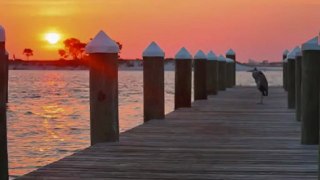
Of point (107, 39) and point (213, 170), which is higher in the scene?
point (107, 39)

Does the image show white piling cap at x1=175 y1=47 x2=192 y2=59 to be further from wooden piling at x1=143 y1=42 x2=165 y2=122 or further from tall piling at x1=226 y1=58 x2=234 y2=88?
tall piling at x1=226 y1=58 x2=234 y2=88

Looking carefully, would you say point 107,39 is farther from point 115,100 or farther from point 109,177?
point 109,177

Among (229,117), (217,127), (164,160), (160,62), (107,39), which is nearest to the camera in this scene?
(164,160)

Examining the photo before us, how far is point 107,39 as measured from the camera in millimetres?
8609

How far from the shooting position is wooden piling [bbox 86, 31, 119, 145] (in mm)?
8562

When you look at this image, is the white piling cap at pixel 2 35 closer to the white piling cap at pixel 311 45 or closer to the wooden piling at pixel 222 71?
the white piling cap at pixel 311 45

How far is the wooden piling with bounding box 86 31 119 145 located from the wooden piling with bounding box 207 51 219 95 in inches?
494

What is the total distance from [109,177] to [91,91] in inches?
103

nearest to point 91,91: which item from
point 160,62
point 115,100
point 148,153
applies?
point 115,100

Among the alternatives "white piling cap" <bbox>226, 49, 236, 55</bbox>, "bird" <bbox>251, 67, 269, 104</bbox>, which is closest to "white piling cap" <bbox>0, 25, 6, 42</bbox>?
"bird" <bbox>251, 67, 269, 104</bbox>

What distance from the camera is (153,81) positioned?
1218 cm

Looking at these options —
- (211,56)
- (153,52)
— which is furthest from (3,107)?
(211,56)

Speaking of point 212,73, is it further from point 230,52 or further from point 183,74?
point 230,52

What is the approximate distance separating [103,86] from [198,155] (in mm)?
1720
